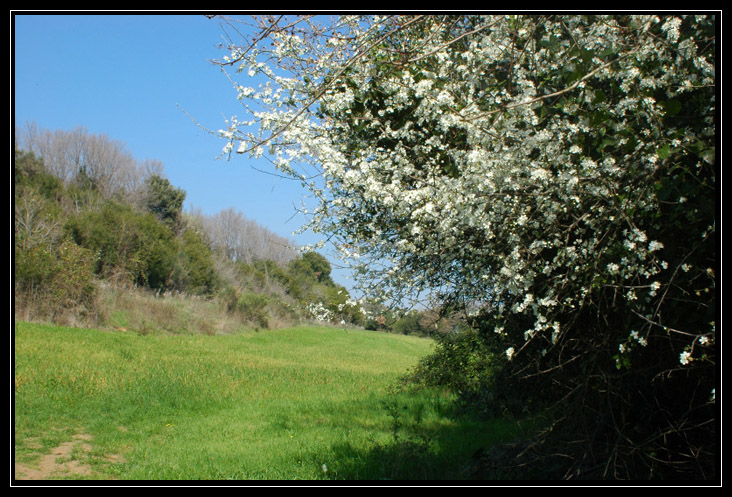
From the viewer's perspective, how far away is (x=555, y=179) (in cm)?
367

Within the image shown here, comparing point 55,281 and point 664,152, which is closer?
point 664,152

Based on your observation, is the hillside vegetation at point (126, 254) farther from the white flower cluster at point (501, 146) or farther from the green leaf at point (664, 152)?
the green leaf at point (664, 152)

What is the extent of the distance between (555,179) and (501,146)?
59cm

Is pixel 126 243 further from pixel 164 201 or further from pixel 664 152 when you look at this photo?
pixel 664 152

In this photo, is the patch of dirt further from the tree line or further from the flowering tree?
the tree line

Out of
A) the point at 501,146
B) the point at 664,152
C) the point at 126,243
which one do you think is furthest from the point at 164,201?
the point at 664,152

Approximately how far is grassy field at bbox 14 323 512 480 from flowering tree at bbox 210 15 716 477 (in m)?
2.08

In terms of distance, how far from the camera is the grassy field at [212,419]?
619 cm

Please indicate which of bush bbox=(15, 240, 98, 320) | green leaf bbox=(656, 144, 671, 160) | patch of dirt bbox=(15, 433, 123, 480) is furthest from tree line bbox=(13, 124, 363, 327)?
green leaf bbox=(656, 144, 671, 160)

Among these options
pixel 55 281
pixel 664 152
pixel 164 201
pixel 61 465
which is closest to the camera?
pixel 664 152

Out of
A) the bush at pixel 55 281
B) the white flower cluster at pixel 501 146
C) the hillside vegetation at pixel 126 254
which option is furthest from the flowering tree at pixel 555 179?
the bush at pixel 55 281

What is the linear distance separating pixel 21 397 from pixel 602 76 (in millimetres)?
10557

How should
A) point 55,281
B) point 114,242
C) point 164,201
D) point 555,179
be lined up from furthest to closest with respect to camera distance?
point 164,201
point 114,242
point 55,281
point 555,179

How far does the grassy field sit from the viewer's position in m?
6.19
